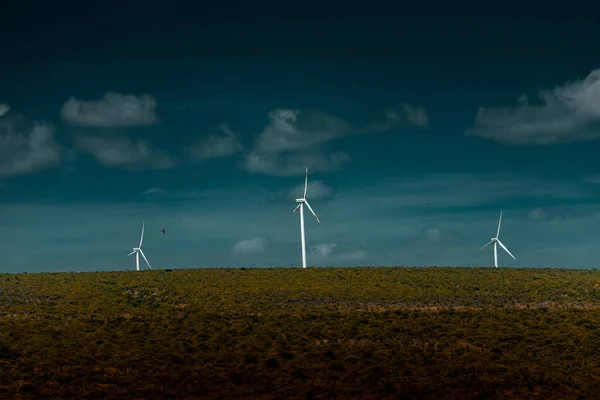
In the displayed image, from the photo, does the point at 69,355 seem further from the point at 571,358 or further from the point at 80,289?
the point at 80,289

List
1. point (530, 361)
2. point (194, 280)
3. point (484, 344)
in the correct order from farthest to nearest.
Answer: point (194, 280) < point (484, 344) < point (530, 361)

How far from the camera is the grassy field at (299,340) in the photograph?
53.4 metres

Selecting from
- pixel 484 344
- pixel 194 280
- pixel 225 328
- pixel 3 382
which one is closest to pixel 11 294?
pixel 194 280

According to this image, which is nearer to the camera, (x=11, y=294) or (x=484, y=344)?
(x=484, y=344)

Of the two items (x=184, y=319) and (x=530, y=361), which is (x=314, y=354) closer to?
(x=530, y=361)

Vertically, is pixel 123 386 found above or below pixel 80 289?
below

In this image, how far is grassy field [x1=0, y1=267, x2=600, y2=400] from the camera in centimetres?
5344

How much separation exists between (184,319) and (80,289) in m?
39.7

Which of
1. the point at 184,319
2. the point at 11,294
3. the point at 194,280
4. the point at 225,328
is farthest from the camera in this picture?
the point at 194,280

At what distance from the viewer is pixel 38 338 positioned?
71.0 m

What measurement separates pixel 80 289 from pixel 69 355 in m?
58.1

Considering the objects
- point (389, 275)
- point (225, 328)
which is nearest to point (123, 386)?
point (225, 328)

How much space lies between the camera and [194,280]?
129375 millimetres

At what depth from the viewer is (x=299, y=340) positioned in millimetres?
70500
